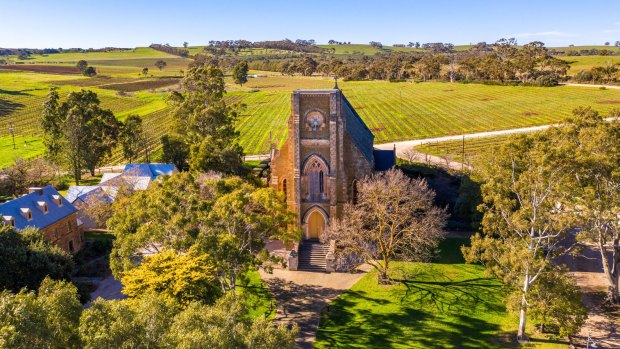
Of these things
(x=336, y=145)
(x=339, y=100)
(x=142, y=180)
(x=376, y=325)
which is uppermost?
(x=339, y=100)

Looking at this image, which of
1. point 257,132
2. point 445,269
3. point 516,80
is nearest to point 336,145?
point 445,269

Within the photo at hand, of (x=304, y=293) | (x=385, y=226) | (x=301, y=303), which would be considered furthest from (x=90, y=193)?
(x=385, y=226)

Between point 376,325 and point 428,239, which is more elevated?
point 428,239

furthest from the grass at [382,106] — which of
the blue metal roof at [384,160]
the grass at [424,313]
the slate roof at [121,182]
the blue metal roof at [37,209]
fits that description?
the grass at [424,313]

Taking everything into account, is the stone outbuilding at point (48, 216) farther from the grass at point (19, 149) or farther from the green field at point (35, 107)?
the grass at point (19, 149)

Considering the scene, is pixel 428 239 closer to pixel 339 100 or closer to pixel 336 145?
pixel 336 145

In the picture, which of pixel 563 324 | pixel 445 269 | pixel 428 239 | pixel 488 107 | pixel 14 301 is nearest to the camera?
pixel 14 301
